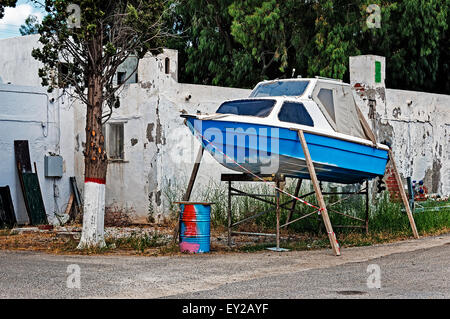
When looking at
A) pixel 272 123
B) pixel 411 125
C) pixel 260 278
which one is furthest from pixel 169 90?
pixel 260 278

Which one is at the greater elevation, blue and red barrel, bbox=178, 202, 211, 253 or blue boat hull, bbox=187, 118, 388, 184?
blue boat hull, bbox=187, 118, 388, 184

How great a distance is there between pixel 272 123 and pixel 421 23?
13.5 m

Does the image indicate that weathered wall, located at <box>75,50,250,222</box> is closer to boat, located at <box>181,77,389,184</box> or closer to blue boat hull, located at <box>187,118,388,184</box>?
boat, located at <box>181,77,389,184</box>

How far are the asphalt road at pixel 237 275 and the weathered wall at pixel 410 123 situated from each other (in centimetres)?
668

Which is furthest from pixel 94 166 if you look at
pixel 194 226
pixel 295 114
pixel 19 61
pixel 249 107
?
pixel 19 61

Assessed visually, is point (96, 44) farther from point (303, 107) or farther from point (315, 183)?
point (315, 183)

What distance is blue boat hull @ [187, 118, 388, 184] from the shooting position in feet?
41.3

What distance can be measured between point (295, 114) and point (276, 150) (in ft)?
2.79

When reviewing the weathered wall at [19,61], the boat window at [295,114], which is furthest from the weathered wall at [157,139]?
the boat window at [295,114]

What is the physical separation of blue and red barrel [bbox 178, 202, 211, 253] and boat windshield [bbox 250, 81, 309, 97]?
9.15 ft

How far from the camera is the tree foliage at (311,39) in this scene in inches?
931

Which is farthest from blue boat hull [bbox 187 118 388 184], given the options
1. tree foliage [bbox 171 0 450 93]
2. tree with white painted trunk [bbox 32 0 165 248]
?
tree foliage [bbox 171 0 450 93]

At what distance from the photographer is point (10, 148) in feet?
60.7
